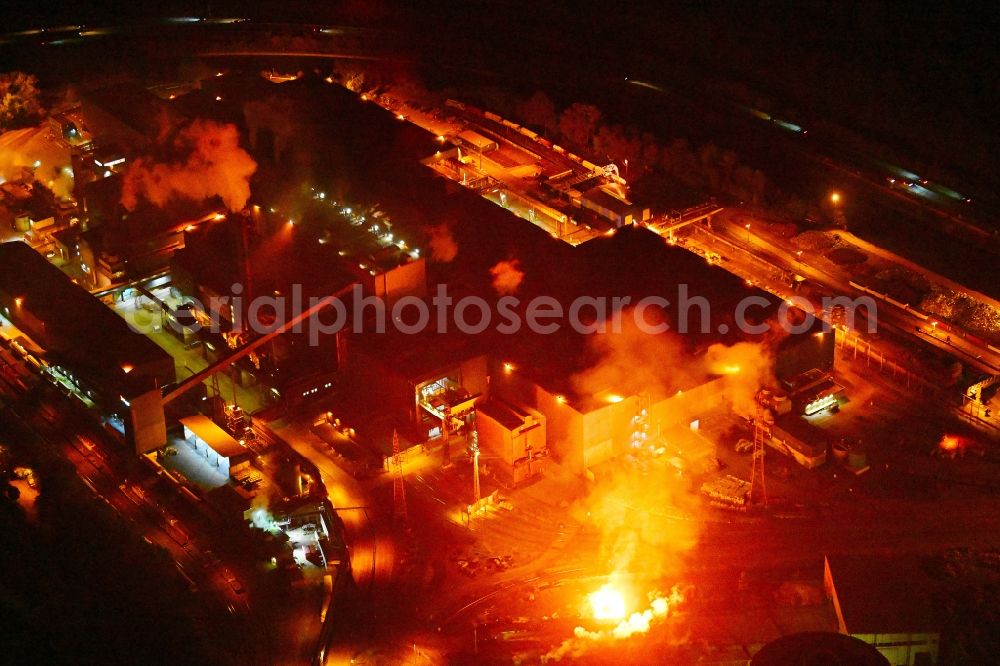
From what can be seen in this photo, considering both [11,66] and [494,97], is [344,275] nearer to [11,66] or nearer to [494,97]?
[494,97]

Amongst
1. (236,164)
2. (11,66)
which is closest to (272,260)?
(236,164)

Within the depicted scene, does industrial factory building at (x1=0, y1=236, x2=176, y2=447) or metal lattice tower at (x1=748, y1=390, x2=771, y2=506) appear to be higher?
industrial factory building at (x1=0, y1=236, x2=176, y2=447)

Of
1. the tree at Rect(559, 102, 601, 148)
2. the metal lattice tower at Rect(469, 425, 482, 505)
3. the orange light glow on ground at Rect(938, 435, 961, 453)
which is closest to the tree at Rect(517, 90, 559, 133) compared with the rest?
the tree at Rect(559, 102, 601, 148)

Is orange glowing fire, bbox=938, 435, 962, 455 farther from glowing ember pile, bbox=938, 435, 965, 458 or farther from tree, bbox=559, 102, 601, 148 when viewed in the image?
tree, bbox=559, 102, 601, 148

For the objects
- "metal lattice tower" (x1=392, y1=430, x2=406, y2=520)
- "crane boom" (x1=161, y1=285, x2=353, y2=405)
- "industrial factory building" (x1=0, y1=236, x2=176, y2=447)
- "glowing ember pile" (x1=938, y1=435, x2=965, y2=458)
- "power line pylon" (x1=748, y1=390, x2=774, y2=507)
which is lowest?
"glowing ember pile" (x1=938, y1=435, x2=965, y2=458)

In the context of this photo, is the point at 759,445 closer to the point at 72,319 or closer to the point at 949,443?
the point at 949,443

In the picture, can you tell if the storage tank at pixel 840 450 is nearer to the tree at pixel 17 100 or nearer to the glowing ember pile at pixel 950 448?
the glowing ember pile at pixel 950 448

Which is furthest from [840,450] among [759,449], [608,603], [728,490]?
[608,603]

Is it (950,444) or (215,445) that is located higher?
(215,445)
